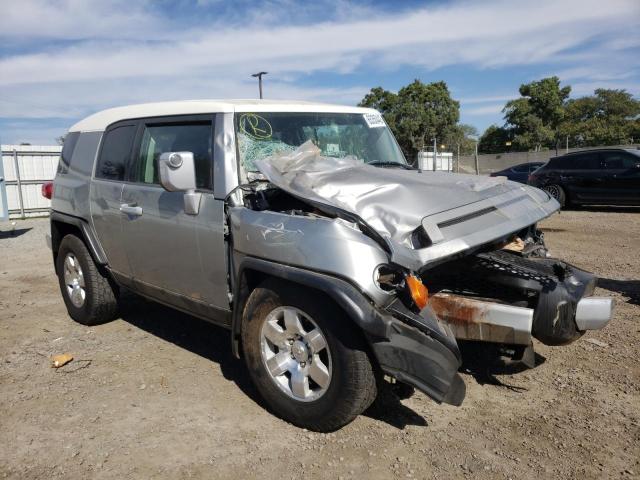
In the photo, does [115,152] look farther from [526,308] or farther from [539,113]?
[539,113]

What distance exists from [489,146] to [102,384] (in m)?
53.7

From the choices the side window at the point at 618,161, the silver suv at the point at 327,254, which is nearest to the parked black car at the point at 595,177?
the side window at the point at 618,161

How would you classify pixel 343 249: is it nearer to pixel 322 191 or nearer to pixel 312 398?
pixel 322 191

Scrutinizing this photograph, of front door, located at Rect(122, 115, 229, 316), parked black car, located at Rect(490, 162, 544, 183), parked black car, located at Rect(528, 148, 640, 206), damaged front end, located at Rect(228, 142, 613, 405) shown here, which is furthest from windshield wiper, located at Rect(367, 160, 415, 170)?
parked black car, located at Rect(490, 162, 544, 183)

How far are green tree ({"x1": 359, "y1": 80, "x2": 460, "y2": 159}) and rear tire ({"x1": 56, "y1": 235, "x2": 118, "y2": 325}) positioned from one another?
3985cm

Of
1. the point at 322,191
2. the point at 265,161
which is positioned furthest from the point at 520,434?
the point at 265,161

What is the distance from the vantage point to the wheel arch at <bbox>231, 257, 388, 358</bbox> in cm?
265

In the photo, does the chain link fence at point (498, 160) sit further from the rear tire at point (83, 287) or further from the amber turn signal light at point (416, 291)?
the amber turn signal light at point (416, 291)

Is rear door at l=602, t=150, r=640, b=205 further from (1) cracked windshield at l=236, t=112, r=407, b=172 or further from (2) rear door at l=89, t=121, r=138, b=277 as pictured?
(2) rear door at l=89, t=121, r=138, b=277

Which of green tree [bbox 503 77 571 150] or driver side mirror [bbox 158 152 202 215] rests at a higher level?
green tree [bbox 503 77 571 150]

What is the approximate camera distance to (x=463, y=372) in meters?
3.84

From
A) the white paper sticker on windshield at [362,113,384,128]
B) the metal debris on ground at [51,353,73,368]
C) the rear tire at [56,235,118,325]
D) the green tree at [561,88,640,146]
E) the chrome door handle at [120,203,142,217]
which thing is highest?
the green tree at [561,88,640,146]

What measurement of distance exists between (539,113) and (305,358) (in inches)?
1980

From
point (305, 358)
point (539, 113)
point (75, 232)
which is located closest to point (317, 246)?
point (305, 358)
